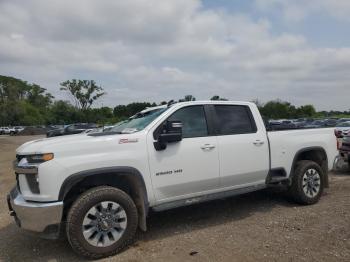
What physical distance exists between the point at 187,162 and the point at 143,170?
Answer: 26.2 inches

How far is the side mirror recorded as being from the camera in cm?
474

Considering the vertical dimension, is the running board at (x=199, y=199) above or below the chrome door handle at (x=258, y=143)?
below

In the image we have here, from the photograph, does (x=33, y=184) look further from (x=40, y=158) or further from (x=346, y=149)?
(x=346, y=149)

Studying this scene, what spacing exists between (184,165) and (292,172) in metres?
2.33

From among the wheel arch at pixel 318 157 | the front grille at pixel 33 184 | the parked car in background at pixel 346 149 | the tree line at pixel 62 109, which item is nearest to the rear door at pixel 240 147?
the wheel arch at pixel 318 157

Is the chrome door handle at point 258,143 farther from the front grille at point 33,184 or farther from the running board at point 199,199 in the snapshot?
the front grille at point 33,184

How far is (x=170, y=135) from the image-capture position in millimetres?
4777

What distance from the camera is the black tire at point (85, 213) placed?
13.8ft

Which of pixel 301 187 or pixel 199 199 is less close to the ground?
pixel 199 199

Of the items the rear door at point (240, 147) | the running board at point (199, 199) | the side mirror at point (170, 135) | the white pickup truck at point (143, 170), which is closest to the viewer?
the white pickup truck at point (143, 170)

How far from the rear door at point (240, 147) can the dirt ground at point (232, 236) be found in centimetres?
68

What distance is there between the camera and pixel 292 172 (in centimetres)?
629

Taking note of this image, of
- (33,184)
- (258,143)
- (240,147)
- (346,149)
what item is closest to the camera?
(33,184)

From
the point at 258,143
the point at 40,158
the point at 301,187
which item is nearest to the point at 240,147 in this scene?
the point at 258,143
